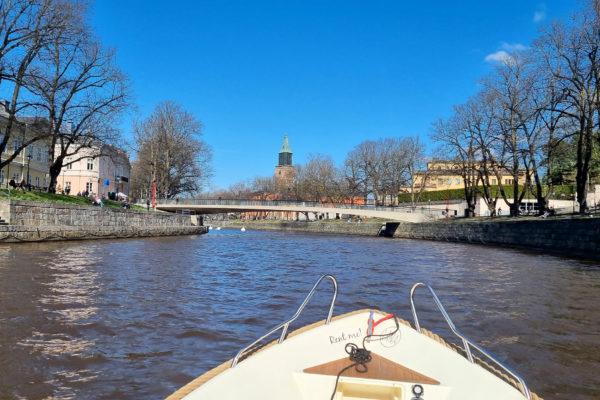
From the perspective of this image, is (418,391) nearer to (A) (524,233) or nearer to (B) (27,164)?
(A) (524,233)

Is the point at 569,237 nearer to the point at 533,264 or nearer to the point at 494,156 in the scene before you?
the point at 533,264

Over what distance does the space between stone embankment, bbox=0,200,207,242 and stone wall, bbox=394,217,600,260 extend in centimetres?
2472

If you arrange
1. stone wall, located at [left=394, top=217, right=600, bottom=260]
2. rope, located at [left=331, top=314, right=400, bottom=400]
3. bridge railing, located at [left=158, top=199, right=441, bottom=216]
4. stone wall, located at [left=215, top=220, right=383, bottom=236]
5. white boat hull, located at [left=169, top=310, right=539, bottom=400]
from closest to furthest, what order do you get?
white boat hull, located at [left=169, top=310, right=539, bottom=400] → rope, located at [left=331, top=314, right=400, bottom=400] → stone wall, located at [left=394, top=217, right=600, bottom=260] → bridge railing, located at [left=158, top=199, right=441, bottom=216] → stone wall, located at [left=215, top=220, right=383, bottom=236]

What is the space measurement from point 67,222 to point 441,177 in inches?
2279

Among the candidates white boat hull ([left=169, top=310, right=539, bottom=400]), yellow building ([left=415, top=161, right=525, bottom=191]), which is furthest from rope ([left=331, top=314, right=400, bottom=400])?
yellow building ([left=415, top=161, right=525, bottom=191])

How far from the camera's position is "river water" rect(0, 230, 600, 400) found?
17.1ft

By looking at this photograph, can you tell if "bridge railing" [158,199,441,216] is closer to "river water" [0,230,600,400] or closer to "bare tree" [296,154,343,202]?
"bare tree" [296,154,343,202]

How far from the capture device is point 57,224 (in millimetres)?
26516

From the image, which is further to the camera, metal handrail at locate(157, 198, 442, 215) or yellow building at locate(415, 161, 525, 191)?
metal handrail at locate(157, 198, 442, 215)

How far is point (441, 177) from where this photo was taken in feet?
244

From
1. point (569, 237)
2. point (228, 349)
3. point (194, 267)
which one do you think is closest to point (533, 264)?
point (569, 237)

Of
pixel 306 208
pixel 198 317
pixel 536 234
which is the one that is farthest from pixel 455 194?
pixel 198 317

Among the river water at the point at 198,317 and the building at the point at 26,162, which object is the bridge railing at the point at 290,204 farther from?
the river water at the point at 198,317

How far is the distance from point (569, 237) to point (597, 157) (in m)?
19.6
